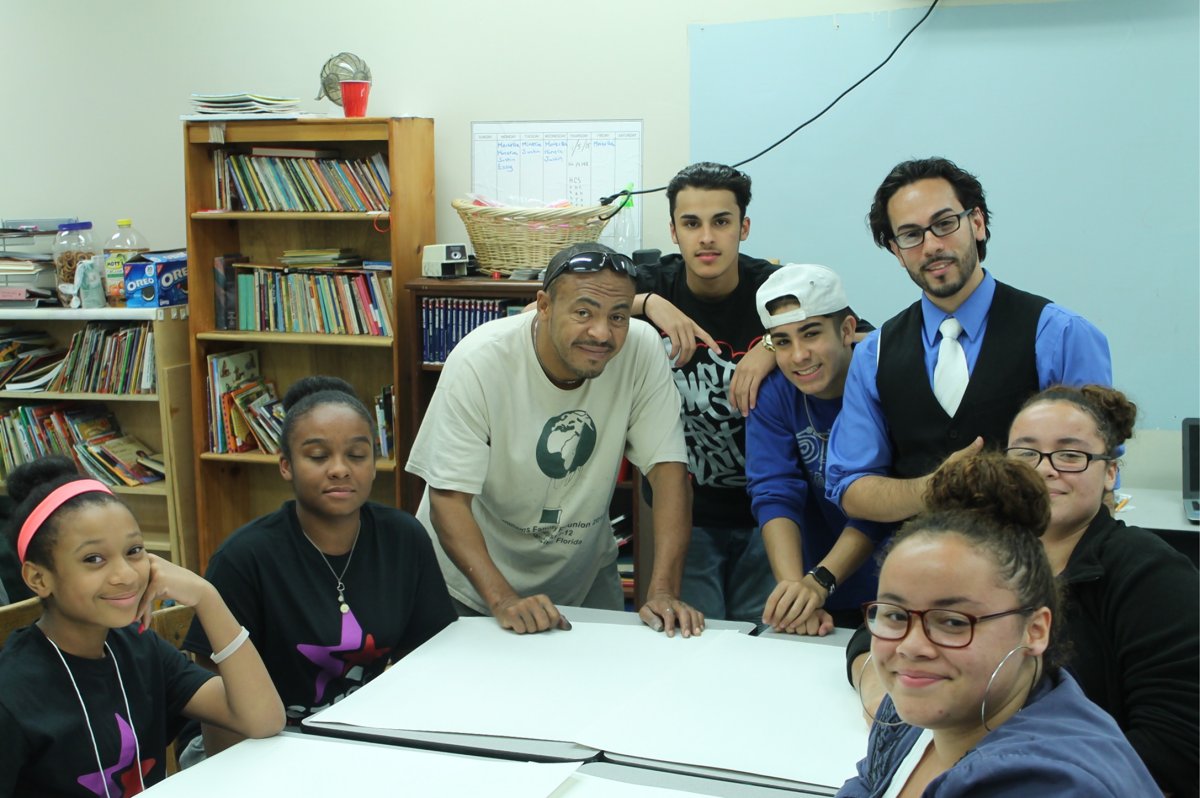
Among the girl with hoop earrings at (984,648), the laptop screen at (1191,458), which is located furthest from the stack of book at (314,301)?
the girl with hoop earrings at (984,648)

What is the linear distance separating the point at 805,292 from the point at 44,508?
4.86ft

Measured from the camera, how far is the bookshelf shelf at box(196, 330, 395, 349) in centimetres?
385

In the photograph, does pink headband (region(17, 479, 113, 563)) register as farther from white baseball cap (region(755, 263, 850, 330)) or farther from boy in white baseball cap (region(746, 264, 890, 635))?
white baseball cap (region(755, 263, 850, 330))

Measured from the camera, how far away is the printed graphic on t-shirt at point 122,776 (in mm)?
1609

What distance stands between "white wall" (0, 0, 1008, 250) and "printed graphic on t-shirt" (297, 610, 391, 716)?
219cm

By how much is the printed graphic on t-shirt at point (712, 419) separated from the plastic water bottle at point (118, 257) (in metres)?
2.45

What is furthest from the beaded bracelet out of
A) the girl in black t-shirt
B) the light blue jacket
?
the light blue jacket

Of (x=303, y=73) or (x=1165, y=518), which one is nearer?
(x=1165, y=518)

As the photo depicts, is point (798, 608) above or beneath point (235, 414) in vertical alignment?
beneath

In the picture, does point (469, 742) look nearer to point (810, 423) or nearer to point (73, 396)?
point (810, 423)

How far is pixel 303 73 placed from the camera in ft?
13.6

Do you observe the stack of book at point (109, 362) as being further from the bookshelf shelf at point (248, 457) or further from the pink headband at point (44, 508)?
the pink headband at point (44, 508)

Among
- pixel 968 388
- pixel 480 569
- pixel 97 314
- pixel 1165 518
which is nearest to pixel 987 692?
pixel 968 388

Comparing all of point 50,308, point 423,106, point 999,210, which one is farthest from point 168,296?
point 999,210
